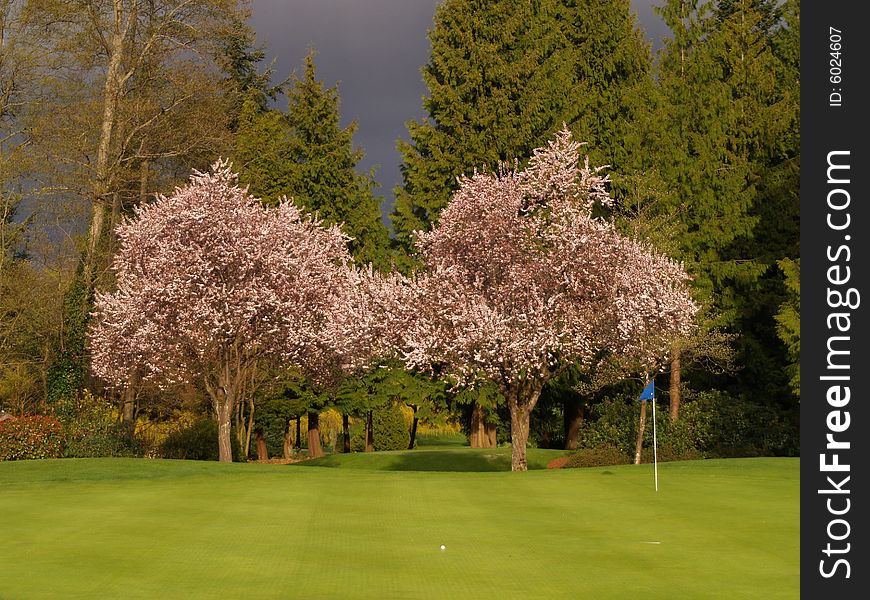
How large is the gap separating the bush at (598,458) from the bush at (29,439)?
56.0 ft

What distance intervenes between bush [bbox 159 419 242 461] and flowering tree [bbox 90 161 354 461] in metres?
5.05

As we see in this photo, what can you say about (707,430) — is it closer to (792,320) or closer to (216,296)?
(792,320)

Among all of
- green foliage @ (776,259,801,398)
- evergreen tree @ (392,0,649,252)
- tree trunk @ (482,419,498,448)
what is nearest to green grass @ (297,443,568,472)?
tree trunk @ (482,419,498,448)

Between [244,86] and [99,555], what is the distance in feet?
174

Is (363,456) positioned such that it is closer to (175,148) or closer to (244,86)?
(175,148)

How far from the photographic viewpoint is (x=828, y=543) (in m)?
11.6

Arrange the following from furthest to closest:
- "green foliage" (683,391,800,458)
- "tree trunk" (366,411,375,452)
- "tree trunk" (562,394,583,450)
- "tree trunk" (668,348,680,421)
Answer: "tree trunk" (366,411,375,452) → "tree trunk" (562,394,583,450) → "tree trunk" (668,348,680,421) → "green foliage" (683,391,800,458)

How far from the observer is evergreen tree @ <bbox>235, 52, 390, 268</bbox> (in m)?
54.0

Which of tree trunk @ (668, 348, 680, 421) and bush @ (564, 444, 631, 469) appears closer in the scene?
bush @ (564, 444, 631, 469)

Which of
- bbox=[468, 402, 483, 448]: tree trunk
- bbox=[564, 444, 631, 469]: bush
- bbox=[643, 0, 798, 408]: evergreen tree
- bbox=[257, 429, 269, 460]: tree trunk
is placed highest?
bbox=[643, 0, 798, 408]: evergreen tree

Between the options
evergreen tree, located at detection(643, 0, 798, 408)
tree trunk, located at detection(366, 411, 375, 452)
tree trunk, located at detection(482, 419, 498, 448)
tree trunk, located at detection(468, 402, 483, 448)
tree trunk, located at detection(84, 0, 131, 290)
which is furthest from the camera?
tree trunk, located at detection(366, 411, 375, 452)

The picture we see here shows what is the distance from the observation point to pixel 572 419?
48.1 m

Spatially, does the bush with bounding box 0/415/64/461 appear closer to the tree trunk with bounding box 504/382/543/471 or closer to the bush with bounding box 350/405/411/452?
the tree trunk with bounding box 504/382/543/471

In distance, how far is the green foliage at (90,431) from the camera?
36188 millimetres
